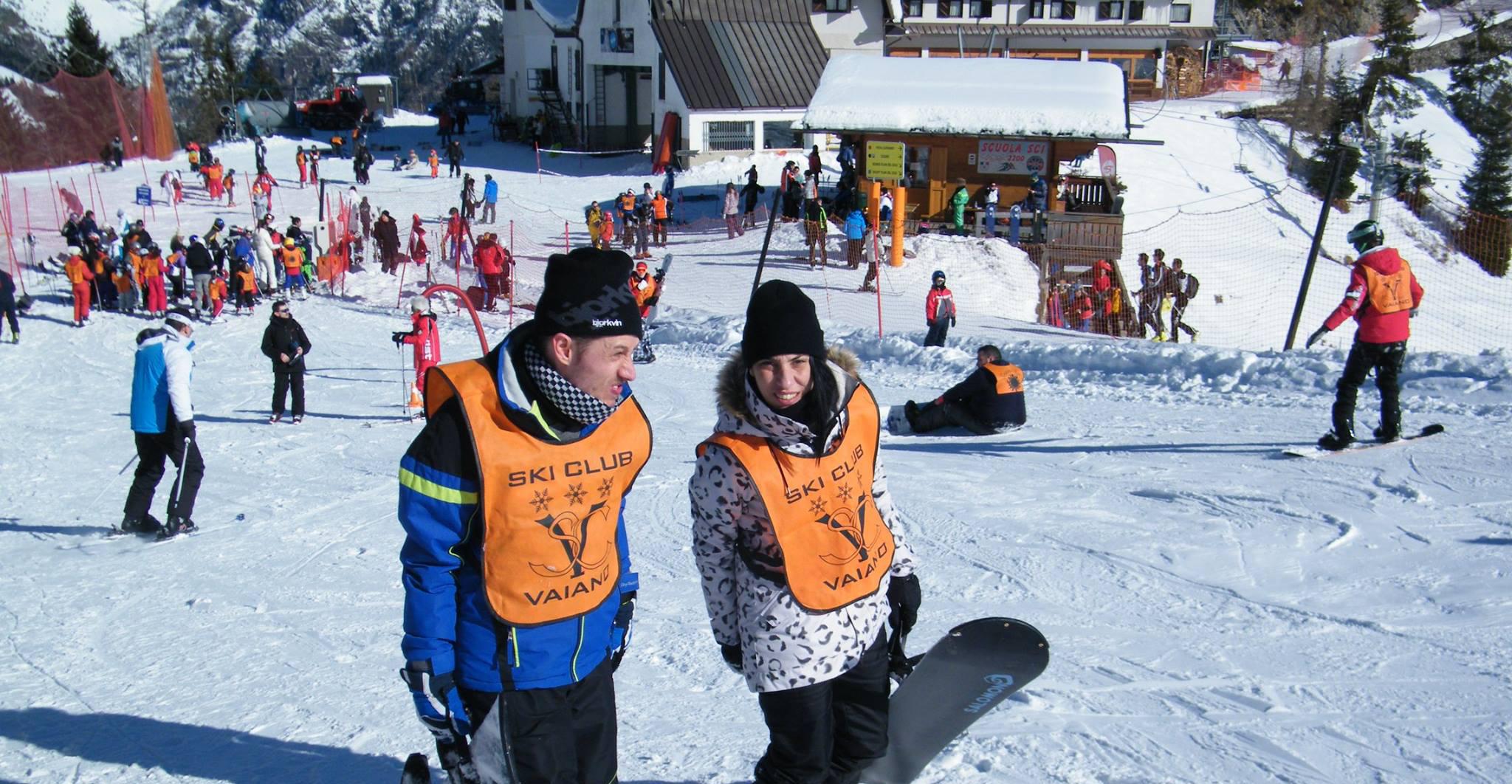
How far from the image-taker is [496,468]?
2.46 metres

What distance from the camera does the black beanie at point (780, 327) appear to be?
8.64ft

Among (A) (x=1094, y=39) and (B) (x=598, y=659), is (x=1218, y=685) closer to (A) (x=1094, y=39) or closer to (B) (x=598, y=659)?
(B) (x=598, y=659)

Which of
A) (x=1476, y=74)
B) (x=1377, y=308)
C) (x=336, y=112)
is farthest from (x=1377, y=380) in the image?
(x=1476, y=74)

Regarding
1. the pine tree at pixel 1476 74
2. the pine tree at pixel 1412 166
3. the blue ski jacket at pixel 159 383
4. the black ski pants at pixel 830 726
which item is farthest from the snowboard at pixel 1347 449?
the pine tree at pixel 1476 74

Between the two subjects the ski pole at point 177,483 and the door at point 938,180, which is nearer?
the ski pole at point 177,483

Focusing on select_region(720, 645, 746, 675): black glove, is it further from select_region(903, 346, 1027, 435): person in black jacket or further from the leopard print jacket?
A: select_region(903, 346, 1027, 435): person in black jacket

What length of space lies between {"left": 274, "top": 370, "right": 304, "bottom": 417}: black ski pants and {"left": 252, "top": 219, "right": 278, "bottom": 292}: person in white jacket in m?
9.01

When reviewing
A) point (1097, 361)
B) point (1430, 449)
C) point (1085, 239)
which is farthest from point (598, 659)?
point (1085, 239)

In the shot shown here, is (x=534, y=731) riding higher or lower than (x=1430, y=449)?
higher

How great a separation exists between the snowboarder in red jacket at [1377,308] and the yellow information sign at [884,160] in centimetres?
1427

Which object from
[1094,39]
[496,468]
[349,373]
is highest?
[1094,39]

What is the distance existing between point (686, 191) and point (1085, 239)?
12584 mm

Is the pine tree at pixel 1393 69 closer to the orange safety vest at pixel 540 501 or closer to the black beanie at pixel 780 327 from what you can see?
the black beanie at pixel 780 327

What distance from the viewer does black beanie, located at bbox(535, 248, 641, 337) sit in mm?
2479
